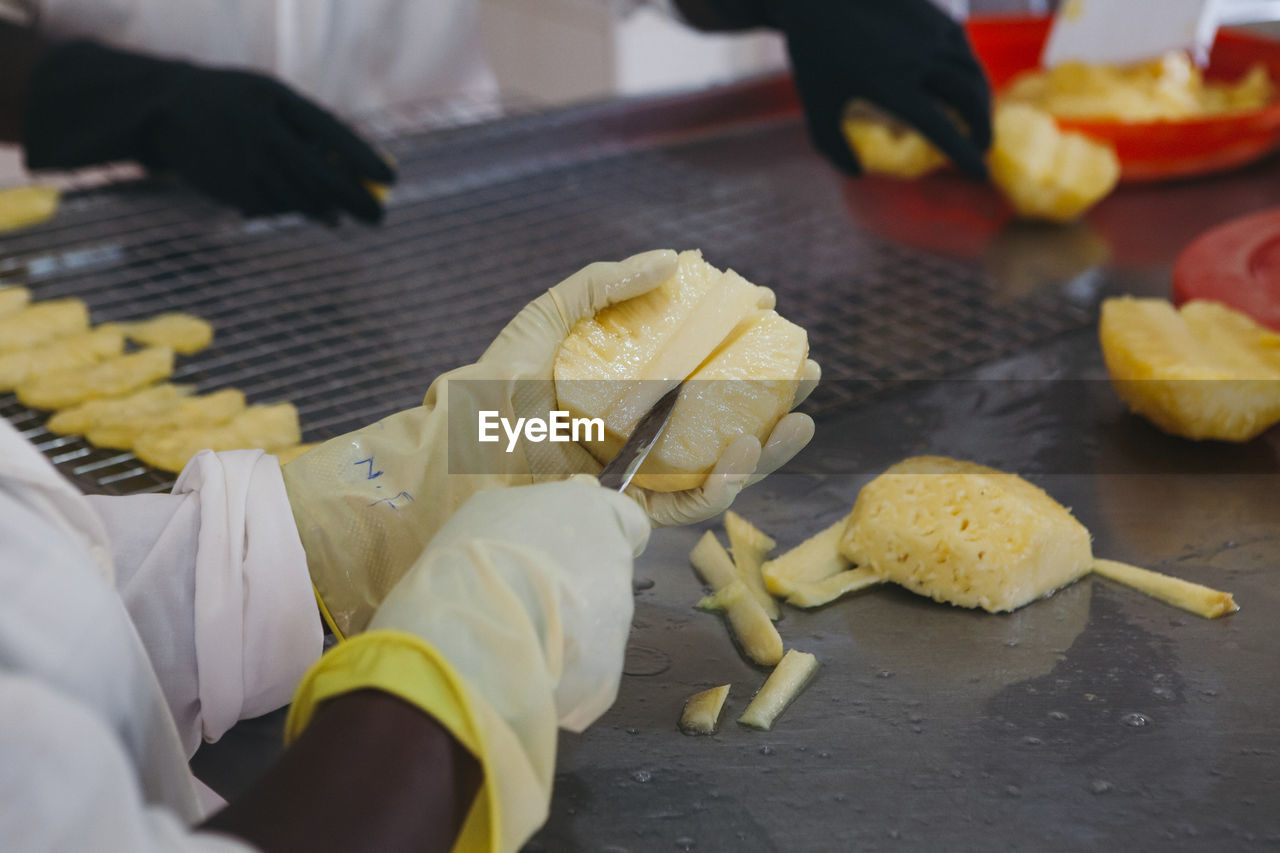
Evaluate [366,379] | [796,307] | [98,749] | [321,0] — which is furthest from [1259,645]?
[321,0]

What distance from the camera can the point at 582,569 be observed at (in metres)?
0.80

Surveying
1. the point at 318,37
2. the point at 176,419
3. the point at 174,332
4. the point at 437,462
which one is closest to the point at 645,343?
the point at 437,462

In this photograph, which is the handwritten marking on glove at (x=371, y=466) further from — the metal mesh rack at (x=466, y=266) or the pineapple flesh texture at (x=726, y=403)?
the metal mesh rack at (x=466, y=266)

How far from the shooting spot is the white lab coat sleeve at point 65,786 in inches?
22.1

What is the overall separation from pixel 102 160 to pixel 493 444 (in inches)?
51.1

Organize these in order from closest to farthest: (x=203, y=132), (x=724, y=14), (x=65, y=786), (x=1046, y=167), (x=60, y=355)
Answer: (x=65, y=786) < (x=60, y=355) < (x=203, y=132) < (x=1046, y=167) < (x=724, y=14)

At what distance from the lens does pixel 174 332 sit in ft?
5.18

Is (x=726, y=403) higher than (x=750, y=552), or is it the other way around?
(x=726, y=403)

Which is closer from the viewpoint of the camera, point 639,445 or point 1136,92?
point 639,445

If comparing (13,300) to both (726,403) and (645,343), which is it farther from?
(726,403)

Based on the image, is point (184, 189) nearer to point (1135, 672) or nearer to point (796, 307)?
point (796, 307)

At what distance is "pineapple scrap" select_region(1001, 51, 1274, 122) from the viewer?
203 centimetres

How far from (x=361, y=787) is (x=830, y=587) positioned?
0.57 meters

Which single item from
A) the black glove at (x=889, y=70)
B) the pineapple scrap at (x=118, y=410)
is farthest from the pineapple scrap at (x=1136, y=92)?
the pineapple scrap at (x=118, y=410)
